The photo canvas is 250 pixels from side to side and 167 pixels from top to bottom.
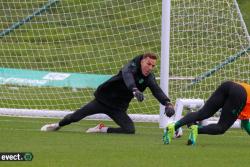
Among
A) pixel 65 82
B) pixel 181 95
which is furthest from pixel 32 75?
pixel 181 95

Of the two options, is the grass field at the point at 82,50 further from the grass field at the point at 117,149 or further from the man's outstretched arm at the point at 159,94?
the man's outstretched arm at the point at 159,94

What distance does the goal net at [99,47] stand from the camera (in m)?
18.8

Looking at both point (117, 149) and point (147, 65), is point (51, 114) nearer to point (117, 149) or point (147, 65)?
point (147, 65)

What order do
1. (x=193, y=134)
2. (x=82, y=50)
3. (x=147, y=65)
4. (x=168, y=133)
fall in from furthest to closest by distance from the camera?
(x=82, y=50) → (x=147, y=65) → (x=168, y=133) → (x=193, y=134)

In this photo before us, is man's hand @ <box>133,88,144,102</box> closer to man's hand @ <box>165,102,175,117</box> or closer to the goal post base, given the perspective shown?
man's hand @ <box>165,102,175,117</box>

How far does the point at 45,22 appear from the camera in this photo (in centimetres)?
2089

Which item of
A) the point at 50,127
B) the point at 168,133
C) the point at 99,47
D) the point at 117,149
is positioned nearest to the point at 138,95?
the point at 168,133

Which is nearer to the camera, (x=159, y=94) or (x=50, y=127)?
(x=159, y=94)

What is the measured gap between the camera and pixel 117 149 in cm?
1294

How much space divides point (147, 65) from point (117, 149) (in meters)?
2.88

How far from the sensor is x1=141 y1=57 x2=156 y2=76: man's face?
15.4 meters

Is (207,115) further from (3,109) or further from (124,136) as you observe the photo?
(3,109)

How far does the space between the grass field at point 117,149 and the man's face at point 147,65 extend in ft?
3.53

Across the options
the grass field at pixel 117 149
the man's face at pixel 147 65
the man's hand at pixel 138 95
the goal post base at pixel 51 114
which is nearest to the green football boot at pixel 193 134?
the grass field at pixel 117 149
